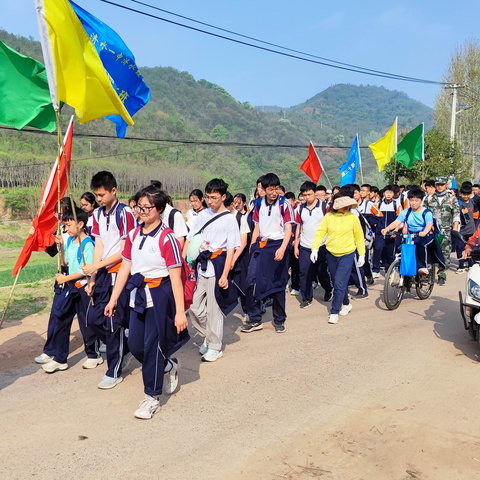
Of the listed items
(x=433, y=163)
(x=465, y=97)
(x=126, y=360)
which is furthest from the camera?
(x=465, y=97)

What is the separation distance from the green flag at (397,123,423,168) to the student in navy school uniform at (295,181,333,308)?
7.03m

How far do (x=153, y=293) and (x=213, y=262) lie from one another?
4.87 feet

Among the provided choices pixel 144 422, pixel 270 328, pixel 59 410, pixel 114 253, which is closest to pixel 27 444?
pixel 59 410

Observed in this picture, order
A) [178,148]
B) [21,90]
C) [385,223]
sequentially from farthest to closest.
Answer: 1. [178,148]
2. [385,223]
3. [21,90]

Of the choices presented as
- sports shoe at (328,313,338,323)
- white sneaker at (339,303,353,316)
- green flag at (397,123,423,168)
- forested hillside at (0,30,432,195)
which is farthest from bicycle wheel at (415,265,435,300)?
forested hillside at (0,30,432,195)

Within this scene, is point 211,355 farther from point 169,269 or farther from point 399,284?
point 399,284

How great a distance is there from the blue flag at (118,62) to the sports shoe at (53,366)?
2.78 m

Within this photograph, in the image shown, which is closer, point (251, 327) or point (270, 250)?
point (270, 250)

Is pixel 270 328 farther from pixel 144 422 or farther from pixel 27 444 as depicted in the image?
pixel 27 444

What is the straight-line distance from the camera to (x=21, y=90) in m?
5.89

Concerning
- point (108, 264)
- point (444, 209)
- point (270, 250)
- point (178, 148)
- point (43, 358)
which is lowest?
point (43, 358)

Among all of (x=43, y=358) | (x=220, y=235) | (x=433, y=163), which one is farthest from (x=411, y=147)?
(x=433, y=163)

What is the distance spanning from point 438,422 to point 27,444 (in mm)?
3302

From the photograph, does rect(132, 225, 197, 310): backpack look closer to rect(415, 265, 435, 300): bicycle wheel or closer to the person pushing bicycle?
the person pushing bicycle
